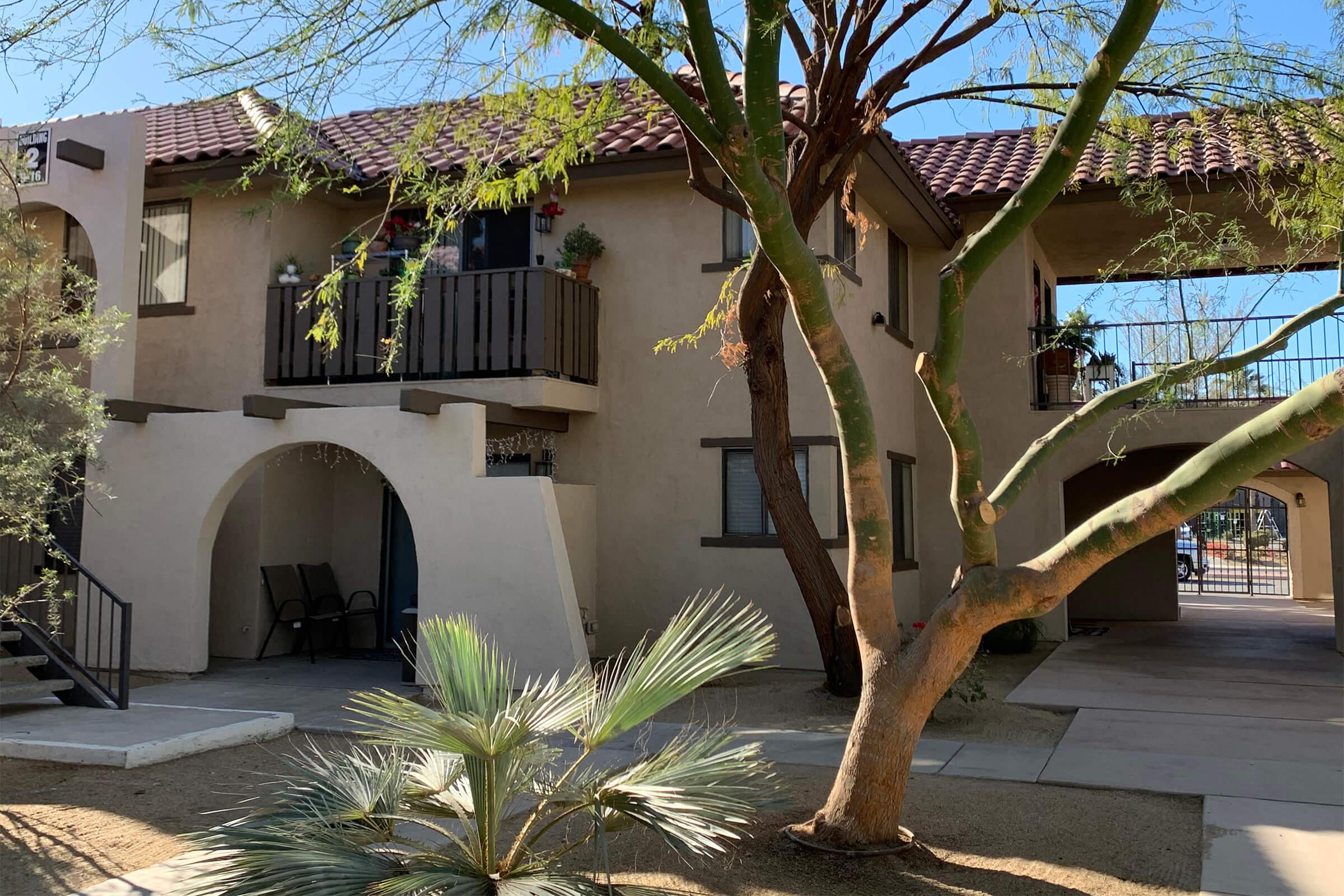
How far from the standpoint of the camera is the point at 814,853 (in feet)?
18.5

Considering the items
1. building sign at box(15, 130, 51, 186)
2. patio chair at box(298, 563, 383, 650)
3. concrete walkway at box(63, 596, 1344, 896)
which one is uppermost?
building sign at box(15, 130, 51, 186)

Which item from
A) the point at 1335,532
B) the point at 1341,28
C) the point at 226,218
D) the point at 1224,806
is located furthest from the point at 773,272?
the point at 1335,532

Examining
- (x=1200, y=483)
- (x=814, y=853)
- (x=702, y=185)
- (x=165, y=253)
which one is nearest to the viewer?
(x=1200, y=483)

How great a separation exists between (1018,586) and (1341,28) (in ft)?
13.9

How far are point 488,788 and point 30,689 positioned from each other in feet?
23.3

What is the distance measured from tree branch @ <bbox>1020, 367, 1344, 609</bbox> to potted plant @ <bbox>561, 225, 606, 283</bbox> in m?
8.84

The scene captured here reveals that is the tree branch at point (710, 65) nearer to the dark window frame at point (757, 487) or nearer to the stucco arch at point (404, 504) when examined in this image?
the stucco arch at point (404, 504)

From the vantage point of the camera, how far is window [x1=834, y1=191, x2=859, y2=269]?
13.3 meters

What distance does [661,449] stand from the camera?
1336 cm

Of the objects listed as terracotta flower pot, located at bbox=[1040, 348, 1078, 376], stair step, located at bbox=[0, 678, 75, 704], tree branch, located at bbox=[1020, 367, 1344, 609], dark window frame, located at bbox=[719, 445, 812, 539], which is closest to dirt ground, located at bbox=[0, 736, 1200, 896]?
tree branch, located at bbox=[1020, 367, 1344, 609]

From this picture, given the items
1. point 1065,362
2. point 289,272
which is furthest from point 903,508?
point 289,272

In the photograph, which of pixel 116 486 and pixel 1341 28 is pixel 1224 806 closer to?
pixel 1341 28

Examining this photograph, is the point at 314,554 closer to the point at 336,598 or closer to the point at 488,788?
the point at 336,598

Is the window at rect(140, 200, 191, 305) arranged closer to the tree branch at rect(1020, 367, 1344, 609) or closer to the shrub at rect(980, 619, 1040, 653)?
the shrub at rect(980, 619, 1040, 653)
